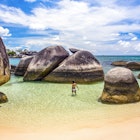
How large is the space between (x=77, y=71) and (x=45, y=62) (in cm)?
279

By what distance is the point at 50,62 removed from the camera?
67.6 feet

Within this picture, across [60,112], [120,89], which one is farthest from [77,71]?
[60,112]

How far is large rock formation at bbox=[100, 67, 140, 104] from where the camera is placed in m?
11.5

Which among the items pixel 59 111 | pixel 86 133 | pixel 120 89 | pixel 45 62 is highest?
pixel 45 62

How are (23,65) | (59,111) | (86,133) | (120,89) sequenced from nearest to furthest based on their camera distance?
1. (86,133)
2. (59,111)
3. (120,89)
4. (23,65)

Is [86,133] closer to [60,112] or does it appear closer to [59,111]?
[60,112]

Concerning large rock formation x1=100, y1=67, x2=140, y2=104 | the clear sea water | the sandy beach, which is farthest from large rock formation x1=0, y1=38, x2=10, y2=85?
large rock formation x1=100, y1=67, x2=140, y2=104

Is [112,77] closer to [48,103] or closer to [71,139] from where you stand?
[48,103]

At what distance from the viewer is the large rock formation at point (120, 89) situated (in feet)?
37.6

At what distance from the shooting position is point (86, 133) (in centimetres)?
709

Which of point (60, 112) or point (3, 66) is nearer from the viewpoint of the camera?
point (60, 112)

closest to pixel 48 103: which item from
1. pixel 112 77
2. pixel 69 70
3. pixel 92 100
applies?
pixel 92 100

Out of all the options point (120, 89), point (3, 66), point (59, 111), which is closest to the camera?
point (59, 111)

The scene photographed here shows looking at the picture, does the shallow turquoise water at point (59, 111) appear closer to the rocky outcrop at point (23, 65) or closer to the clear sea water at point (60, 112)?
the clear sea water at point (60, 112)
